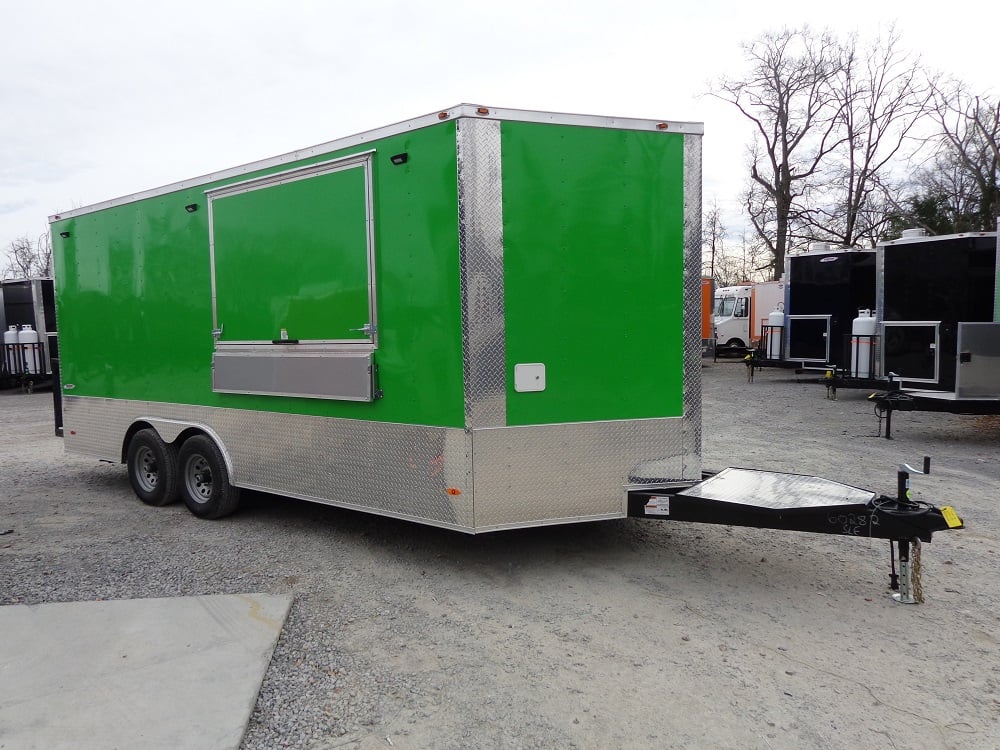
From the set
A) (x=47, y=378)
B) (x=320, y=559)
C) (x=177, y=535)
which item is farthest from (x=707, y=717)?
(x=47, y=378)

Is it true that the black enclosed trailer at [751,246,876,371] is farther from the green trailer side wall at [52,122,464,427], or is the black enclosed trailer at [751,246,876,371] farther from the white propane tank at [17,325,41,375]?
the white propane tank at [17,325,41,375]

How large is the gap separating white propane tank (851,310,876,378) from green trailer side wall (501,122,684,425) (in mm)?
8063

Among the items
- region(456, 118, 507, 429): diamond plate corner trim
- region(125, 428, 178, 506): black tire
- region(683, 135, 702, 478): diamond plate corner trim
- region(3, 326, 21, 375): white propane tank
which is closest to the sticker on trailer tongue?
region(683, 135, 702, 478): diamond plate corner trim

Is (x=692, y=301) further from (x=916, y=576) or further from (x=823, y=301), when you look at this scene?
(x=823, y=301)

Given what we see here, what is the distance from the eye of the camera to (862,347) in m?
11.7

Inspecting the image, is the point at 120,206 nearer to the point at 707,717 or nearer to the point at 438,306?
the point at 438,306

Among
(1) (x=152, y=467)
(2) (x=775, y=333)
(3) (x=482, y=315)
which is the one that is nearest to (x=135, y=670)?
(3) (x=482, y=315)

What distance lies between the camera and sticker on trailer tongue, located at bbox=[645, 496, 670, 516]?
464 cm

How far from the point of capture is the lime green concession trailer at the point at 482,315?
4523mm

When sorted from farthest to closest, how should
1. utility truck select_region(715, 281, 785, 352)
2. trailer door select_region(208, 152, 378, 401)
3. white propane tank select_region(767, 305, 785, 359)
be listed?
utility truck select_region(715, 281, 785, 352), white propane tank select_region(767, 305, 785, 359), trailer door select_region(208, 152, 378, 401)

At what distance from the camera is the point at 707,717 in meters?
3.13

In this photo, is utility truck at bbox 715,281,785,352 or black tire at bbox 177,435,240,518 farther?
utility truck at bbox 715,281,785,352

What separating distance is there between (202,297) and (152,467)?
1.84m

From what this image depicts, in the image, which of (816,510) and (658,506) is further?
(658,506)
